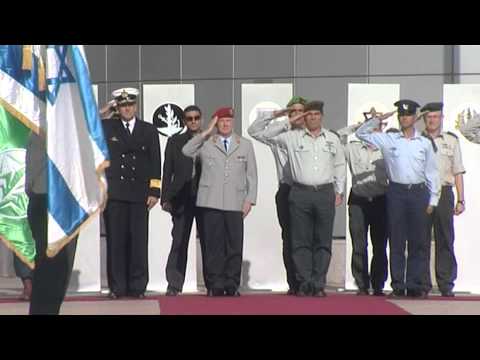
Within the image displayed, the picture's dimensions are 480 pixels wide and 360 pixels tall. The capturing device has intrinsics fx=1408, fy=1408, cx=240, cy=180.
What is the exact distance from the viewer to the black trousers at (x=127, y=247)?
13.2m

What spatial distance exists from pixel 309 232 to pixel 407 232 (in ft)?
3.10

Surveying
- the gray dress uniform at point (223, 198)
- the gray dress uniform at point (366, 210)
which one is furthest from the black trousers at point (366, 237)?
the gray dress uniform at point (223, 198)

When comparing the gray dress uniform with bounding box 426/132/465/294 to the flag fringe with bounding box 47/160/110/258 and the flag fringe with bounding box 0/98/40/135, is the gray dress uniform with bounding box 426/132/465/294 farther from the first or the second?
the flag fringe with bounding box 0/98/40/135

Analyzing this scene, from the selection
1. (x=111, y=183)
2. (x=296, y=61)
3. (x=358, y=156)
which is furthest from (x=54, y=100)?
(x=296, y=61)

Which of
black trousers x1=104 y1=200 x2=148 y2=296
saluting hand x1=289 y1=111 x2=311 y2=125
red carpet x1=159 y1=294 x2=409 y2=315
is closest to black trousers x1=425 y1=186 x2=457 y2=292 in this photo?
red carpet x1=159 y1=294 x2=409 y2=315

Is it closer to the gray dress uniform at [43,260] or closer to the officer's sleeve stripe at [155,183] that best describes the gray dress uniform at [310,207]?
the officer's sleeve stripe at [155,183]

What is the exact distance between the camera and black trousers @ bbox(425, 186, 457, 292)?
13.9m

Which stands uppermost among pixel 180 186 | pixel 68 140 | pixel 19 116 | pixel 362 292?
pixel 19 116

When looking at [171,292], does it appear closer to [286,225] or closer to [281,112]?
[286,225]

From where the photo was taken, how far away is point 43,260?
27.3 feet

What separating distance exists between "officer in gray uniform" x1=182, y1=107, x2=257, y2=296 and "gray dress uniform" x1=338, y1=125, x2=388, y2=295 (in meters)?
1.06

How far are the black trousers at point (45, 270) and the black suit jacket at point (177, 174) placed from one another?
5.34 meters

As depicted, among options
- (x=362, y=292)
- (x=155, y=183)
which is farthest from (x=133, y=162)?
(x=362, y=292)
